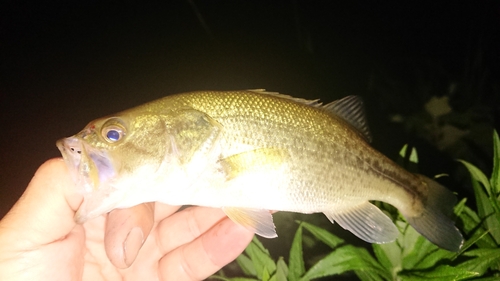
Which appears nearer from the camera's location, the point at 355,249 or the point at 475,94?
the point at 355,249

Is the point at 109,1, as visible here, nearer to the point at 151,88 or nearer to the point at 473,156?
the point at 151,88

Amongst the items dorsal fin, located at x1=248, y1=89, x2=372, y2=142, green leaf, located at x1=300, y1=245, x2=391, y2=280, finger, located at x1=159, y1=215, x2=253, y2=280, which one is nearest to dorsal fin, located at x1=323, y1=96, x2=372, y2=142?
dorsal fin, located at x1=248, y1=89, x2=372, y2=142

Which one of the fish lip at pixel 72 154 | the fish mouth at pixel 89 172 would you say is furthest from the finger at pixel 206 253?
the fish lip at pixel 72 154

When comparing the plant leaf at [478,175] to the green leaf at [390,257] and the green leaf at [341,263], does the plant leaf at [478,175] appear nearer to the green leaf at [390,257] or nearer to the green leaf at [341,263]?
the green leaf at [390,257]

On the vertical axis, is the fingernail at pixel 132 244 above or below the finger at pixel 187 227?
above

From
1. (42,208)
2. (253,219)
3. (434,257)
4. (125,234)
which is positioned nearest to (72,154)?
(42,208)

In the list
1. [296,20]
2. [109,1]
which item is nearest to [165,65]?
[109,1]

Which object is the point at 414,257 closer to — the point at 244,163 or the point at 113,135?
the point at 244,163

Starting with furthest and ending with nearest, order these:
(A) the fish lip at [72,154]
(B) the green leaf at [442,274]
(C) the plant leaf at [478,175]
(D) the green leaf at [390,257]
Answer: (C) the plant leaf at [478,175] → (D) the green leaf at [390,257] → (B) the green leaf at [442,274] → (A) the fish lip at [72,154]
